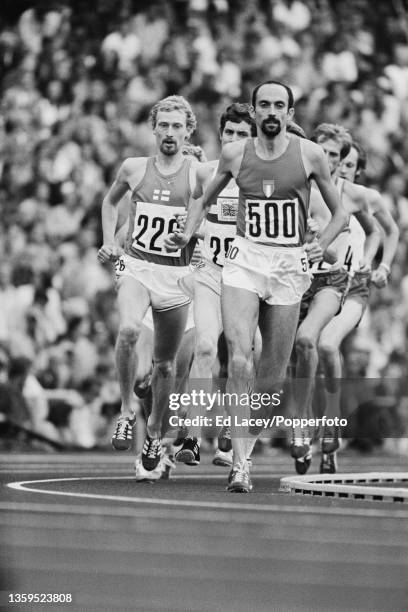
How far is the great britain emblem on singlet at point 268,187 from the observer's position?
29.5ft

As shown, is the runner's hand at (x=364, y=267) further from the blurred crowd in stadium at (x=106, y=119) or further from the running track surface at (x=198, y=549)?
the blurred crowd in stadium at (x=106, y=119)

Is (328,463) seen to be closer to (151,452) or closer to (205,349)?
(205,349)

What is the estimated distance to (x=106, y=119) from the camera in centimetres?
1686

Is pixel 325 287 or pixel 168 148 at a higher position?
pixel 168 148

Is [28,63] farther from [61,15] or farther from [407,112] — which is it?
[407,112]

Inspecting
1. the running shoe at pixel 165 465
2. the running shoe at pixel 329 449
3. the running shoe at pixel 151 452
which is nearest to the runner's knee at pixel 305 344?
the running shoe at pixel 329 449

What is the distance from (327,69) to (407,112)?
0.99 meters

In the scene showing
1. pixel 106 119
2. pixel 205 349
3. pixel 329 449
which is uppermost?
pixel 106 119

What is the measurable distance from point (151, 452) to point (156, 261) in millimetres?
1187

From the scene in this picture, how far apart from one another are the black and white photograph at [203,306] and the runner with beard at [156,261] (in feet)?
0.05

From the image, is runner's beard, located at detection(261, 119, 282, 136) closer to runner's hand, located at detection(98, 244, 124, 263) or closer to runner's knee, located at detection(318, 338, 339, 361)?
runner's hand, located at detection(98, 244, 124, 263)

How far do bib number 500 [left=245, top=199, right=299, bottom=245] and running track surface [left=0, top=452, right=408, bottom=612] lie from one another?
143 cm

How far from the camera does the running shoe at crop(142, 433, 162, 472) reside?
10119 mm

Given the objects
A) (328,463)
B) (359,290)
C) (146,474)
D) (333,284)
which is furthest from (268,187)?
(359,290)
